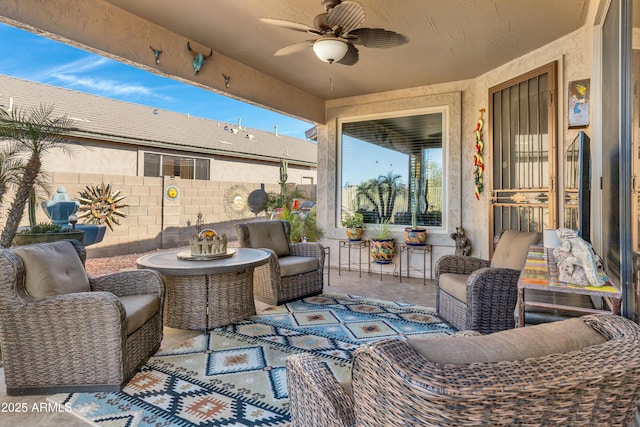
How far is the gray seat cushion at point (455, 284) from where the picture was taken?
119 inches

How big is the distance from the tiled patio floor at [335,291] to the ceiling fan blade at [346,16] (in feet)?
9.17

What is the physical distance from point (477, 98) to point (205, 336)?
4.61 meters

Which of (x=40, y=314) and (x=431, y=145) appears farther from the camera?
(x=431, y=145)

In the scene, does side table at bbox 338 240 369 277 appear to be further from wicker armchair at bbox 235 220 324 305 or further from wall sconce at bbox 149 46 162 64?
wall sconce at bbox 149 46 162 64

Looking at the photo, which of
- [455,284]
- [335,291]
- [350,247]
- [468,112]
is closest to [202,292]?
[335,291]

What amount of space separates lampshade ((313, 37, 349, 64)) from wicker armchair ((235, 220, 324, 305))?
77.9 inches

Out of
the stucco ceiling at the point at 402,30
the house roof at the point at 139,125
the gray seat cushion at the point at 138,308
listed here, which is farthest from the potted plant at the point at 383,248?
the house roof at the point at 139,125

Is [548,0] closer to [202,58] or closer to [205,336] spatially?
[202,58]

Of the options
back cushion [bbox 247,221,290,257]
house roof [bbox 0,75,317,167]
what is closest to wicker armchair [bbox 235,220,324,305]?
back cushion [bbox 247,221,290,257]

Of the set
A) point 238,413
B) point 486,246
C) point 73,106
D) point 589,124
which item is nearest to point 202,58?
point 238,413

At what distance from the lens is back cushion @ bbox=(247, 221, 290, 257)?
4.27 m

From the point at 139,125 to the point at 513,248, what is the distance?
31.1ft

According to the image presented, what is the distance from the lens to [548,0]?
3.10 meters

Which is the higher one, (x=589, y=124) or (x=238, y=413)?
(x=589, y=124)
